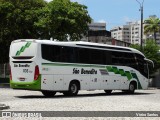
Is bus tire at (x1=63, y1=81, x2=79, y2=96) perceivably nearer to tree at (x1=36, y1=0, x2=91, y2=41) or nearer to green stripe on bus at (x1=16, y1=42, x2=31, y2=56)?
green stripe on bus at (x1=16, y1=42, x2=31, y2=56)

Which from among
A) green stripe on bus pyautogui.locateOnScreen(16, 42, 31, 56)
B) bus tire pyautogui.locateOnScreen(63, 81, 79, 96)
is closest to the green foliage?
bus tire pyautogui.locateOnScreen(63, 81, 79, 96)

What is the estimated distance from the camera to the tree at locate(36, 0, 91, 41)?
131 feet

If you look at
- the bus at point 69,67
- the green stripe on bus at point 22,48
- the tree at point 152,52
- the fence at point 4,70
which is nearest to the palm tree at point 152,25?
the tree at point 152,52

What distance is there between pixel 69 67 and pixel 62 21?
15209 millimetres

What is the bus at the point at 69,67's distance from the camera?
76.9 feet

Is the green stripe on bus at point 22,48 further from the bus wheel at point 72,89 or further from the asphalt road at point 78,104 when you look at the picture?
the bus wheel at point 72,89

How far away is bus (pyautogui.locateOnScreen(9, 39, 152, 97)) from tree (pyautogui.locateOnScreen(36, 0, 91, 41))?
1067cm

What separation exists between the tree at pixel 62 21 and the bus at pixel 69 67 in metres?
10.7

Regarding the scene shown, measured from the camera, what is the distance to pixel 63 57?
24797 millimetres

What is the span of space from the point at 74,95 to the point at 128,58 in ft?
21.4

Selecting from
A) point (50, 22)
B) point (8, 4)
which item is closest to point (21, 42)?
point (50, 22)

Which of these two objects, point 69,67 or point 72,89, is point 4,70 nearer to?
point 72,89

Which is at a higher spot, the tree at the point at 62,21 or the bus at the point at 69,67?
the tree at the point at 62,21

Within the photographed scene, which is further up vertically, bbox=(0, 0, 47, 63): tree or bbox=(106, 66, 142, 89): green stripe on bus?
bbox=(0, 0, 47, 63): tree
